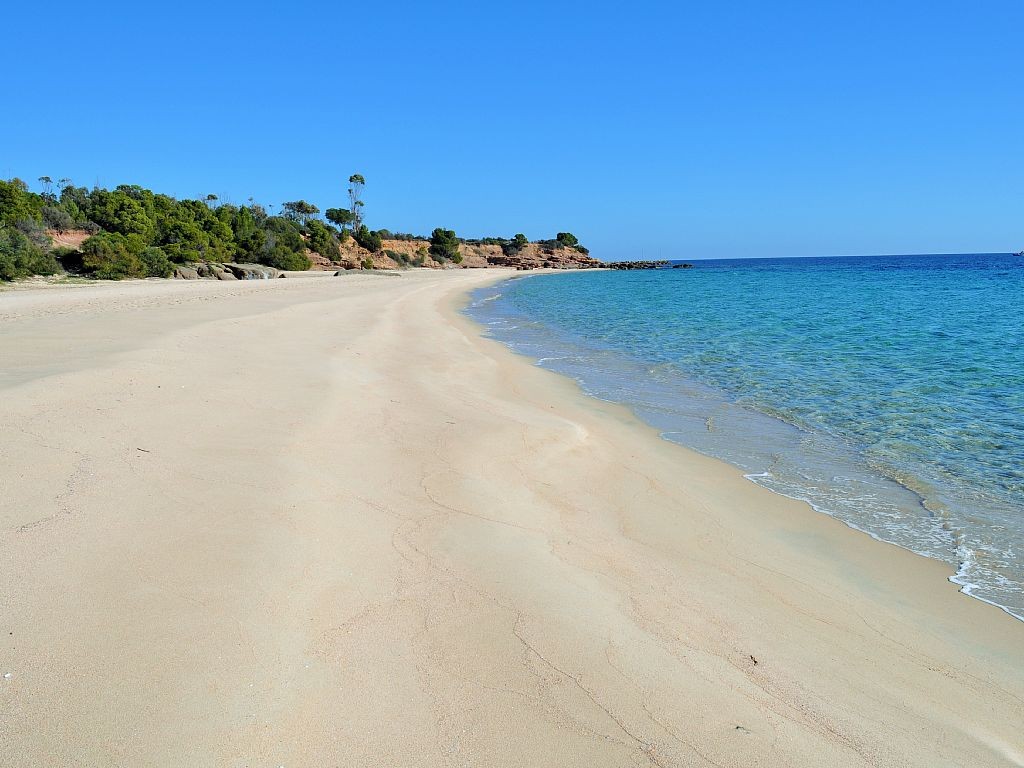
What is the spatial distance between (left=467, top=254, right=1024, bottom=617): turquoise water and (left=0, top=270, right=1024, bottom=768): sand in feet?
1.88

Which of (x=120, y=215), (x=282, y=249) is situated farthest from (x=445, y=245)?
(x=120, y=215)

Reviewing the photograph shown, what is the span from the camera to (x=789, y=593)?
380cm

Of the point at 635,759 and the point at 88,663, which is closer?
the point at 635,759

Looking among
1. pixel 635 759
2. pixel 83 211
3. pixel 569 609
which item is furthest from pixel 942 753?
pixel 83 211

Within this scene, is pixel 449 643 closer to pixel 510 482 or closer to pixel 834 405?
pixel 510 482

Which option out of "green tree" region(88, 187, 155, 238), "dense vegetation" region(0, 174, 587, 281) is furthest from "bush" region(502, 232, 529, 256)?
"green tree" region(88, 187, 155, 238)

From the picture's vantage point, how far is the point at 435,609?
3070mm

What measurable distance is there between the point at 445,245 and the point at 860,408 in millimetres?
85178

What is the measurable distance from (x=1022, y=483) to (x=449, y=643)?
5880 millimetres

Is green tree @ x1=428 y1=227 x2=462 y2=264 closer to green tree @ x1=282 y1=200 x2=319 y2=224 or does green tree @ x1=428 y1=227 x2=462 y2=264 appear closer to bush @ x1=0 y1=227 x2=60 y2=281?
green tree @ x1=282 y1=200 x2=319 y2=224

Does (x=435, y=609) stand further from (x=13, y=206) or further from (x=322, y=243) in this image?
(x=322, y=243)

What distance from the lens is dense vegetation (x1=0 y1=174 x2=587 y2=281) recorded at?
89.3 feet

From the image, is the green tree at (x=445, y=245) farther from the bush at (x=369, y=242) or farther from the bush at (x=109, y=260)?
the bush at (x=109, y=260)

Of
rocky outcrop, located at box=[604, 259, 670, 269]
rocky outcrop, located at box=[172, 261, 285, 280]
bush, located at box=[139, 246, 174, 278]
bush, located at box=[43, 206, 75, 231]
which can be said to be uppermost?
bush, located at box=[43, 206, 75, 231]
